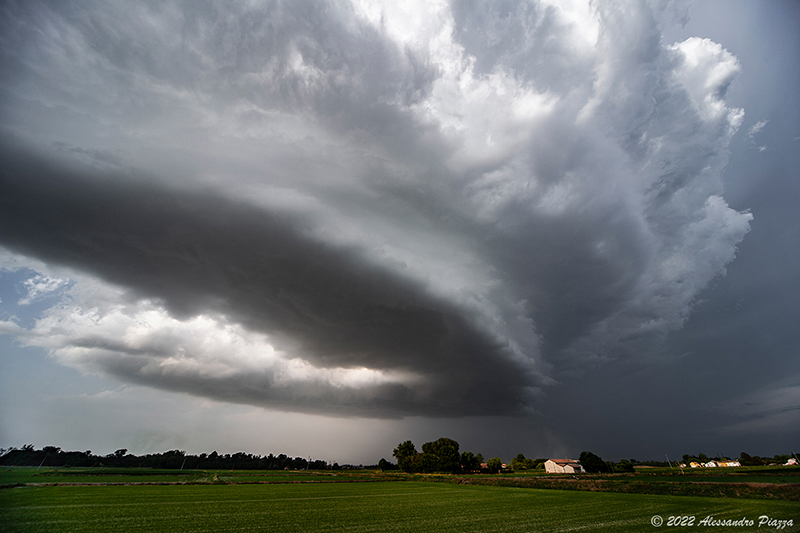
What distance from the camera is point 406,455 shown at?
478ft

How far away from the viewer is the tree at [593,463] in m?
111

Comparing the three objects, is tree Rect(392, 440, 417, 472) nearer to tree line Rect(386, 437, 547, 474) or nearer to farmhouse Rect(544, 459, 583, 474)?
tree line Rect(386, 437, 547, 474)

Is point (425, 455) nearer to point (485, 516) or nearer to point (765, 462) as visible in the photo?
point (485, 516)

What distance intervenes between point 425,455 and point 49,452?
5833 inches

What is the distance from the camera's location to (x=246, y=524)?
2031 centimetres

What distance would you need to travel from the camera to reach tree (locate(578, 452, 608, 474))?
365 ft

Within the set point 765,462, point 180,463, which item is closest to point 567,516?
point 765,462

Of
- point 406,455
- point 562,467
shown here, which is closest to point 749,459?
point 562,467

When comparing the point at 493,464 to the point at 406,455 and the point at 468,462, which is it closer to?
the point at 468,462

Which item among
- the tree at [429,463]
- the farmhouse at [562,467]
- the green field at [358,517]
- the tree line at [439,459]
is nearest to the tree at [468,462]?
Result: the tree line at [439,459]

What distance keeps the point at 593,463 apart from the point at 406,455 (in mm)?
77483

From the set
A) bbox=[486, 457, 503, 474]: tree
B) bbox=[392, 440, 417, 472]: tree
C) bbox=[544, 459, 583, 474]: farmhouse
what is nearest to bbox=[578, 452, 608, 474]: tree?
bbox=[544, 459, 583, 474]: farmhouse

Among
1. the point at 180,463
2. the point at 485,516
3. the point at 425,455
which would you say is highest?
the point at 485,516

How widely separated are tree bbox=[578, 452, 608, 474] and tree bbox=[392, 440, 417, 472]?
6808cm
